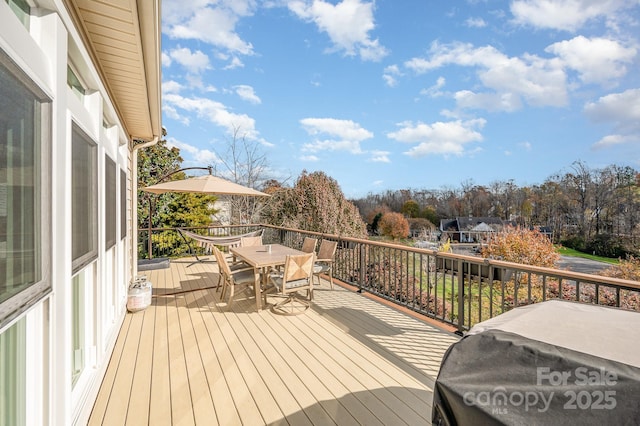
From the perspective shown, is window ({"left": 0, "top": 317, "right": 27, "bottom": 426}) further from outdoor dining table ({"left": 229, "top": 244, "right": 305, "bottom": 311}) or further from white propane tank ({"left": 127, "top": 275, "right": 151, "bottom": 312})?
white propane tank ({"left": 127, "top": 275, "right": 151, "bottom": 312})

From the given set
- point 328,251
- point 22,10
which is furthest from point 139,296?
point 22,10

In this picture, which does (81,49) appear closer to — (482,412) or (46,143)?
(46,143)

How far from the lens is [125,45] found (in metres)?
2.16

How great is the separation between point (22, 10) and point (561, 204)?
114 ft

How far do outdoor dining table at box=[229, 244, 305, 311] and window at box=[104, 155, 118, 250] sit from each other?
162cm

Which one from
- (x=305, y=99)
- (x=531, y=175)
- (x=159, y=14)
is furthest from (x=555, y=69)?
(x=159, y=14)

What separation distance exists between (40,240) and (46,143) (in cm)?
42

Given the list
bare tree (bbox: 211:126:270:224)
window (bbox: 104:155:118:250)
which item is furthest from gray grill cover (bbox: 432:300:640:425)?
bare tree (bbox: 211:126:270:224)

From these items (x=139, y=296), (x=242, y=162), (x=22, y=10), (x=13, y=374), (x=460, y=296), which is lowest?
(x=139, y=296)

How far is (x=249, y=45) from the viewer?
11477mm

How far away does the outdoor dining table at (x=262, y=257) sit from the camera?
392cm

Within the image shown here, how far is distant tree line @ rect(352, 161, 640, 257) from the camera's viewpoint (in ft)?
74.2

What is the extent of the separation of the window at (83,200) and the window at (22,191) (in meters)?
0.45

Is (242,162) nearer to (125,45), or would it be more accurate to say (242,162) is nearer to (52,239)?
(125,45)
